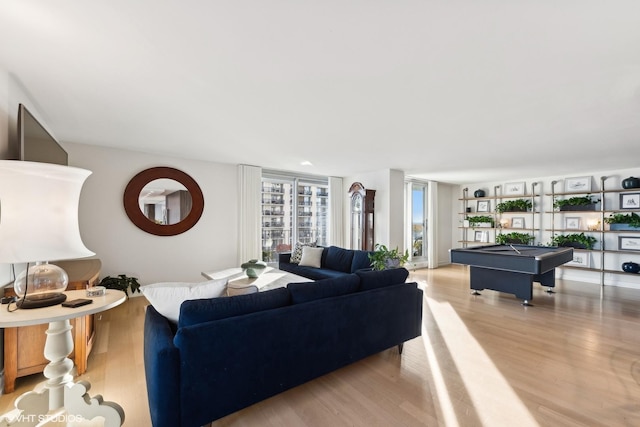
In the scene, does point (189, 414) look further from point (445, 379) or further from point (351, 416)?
point (445, 379)

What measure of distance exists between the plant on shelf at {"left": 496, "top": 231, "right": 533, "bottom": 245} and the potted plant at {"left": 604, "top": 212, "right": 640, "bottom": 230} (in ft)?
4.48

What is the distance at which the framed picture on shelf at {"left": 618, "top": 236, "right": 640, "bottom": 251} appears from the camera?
552 cm

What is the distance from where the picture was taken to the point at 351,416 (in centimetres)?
185

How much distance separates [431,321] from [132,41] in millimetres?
3993

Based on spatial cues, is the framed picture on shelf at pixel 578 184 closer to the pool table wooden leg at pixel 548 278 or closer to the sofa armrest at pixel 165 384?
the pool table wooden leg at pixel 548 278

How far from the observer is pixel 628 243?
561cm

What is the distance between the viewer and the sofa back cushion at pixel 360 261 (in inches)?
177

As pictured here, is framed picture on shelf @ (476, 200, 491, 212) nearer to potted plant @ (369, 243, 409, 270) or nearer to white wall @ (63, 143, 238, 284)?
potted plant @ (369, 243, 409, 270)

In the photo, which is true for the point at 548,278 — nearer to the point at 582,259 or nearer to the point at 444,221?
the point at 582,259

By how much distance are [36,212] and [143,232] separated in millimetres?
3722

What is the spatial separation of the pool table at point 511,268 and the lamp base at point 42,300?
15.8ft

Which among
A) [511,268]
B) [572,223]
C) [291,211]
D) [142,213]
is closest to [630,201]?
[572,223]

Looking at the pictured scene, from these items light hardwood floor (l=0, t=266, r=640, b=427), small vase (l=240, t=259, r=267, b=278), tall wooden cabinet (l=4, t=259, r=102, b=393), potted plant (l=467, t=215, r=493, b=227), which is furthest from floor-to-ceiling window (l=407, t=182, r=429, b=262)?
tall wooden cabinet (l=4, t=259, r=102, b=393)

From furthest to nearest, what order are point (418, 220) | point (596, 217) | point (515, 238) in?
point (418, 220) < point (515, 238) < point (596, 217)
